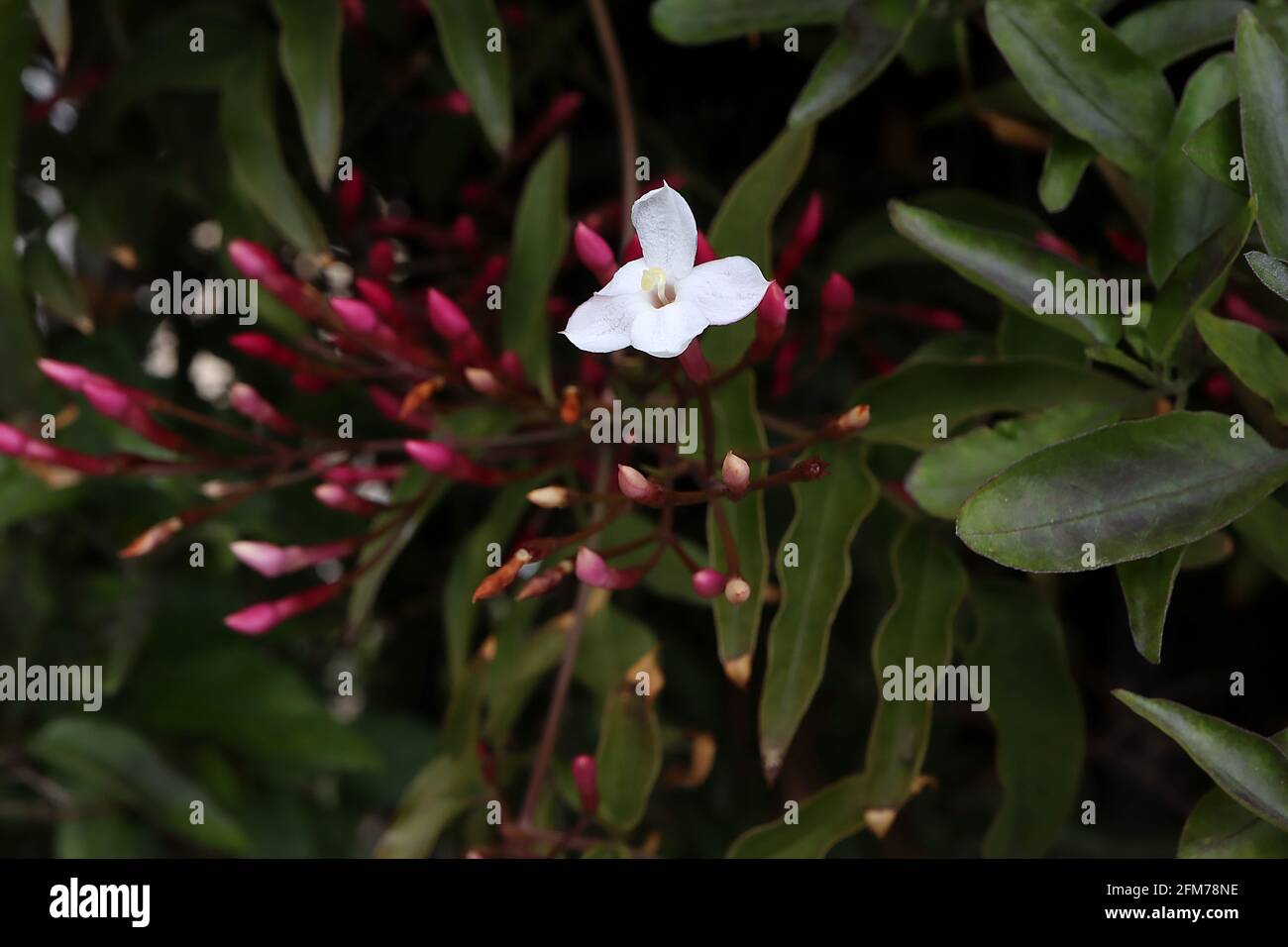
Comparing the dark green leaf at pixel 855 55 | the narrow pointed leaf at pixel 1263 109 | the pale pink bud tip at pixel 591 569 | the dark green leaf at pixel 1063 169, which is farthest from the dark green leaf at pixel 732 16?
the pale pink bud tip at pixel 591 569

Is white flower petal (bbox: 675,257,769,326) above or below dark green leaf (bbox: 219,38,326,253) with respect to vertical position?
below

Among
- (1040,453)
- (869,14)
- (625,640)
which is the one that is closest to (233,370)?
(625,640)

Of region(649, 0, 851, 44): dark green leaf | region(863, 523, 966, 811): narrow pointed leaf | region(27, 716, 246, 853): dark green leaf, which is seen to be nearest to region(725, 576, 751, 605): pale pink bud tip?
region(863, 523, 966, 811): narrow pointed leaf

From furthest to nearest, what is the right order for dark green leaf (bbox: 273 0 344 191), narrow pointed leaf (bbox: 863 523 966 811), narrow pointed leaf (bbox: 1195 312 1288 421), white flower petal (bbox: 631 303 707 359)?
1. dark green leaf (bbox: 273 0 344 191)
2. narrow pointed leaf (bbox: 863 523 966 811)
3. narrow pointed leaf (bbox: 1195 312 1288 421)
4. white flower petal (bbox: 631 303 707 359)

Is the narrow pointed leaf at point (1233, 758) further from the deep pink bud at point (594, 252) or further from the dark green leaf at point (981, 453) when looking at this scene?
the deep pink bud at point (594, 252)

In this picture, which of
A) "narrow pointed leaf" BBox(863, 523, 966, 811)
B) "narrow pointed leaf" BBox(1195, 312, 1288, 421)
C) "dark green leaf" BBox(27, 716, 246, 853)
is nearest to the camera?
"narrow pointed leaf" BBox(1195, 312, 1288, 421)

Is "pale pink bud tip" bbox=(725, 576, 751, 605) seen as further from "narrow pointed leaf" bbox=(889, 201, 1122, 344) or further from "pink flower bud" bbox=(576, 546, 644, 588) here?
"narrow pointed leaf" bbox=(889, 201, 1122, 344)
